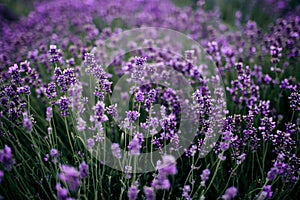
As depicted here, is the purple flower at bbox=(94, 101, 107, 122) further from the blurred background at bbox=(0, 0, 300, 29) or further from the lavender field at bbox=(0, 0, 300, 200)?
the blurred background at bbox=(0, 0, 300, 29)

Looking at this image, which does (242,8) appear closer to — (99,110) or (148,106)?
(148,106)

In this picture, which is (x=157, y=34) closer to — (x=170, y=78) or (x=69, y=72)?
(x=170, y=78)

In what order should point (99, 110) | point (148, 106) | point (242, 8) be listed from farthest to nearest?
1. point (242, 8)
2. point (148, 106)
3. point (99, 110)

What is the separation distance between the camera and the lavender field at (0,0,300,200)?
2.00 metres

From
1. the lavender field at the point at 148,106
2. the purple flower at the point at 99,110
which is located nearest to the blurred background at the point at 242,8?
the lavender field at the point at 148,106

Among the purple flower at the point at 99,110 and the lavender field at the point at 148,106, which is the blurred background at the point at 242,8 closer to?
the lavender field at the point at 148,106

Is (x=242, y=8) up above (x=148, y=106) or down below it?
above

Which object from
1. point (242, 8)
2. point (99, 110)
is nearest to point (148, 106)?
point (99, 110)

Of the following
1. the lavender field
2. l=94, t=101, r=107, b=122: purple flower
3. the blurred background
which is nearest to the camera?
l=94, t=101, r=107, b=122: purple flower

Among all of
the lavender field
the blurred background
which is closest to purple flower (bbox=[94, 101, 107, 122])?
the lavender field

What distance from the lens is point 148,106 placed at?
2.18 m

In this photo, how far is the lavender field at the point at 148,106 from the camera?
6.57 ft

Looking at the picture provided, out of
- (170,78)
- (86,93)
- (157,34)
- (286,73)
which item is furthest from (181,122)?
(157,34)

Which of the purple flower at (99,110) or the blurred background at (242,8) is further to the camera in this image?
the blurred background at (242,8)
